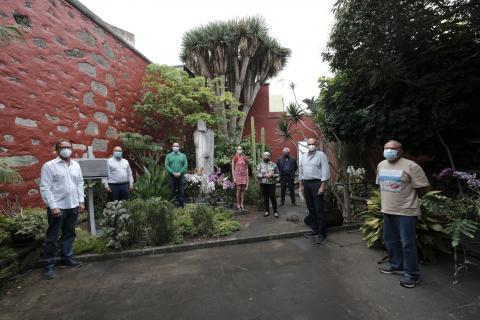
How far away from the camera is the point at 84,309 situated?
2.56 meters

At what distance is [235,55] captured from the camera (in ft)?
40.4

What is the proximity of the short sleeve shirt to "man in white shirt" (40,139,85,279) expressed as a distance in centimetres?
400

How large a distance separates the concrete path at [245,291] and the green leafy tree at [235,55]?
8.42 metres

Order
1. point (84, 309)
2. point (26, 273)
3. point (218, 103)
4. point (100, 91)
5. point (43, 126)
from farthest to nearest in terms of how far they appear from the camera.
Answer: point (218, 103) < point (100, 91) < point (43, 126) < point (26, 273) < point (84, 309)

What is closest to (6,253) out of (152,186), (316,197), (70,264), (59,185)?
(70,264)

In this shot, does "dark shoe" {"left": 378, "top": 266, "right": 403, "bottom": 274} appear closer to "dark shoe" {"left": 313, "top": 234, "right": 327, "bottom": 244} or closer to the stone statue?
"dark shoe" {"left": 313, "top": 234, "right": 327, "bottom": 244}

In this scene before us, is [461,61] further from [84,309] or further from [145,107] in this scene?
[145,107]

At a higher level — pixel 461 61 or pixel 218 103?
pixel 218 103

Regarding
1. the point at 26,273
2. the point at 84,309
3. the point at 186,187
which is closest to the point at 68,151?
the point at 26,273

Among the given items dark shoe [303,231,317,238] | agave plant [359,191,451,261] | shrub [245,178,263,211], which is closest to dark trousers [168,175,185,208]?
shrub [245,178,263,211]

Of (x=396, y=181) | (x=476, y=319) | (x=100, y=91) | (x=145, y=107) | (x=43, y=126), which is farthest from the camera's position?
(x=145, y=107)

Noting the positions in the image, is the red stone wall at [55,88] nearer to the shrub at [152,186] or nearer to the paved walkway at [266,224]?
the shrub at [152,186]

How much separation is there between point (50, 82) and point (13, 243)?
3470 millimetres

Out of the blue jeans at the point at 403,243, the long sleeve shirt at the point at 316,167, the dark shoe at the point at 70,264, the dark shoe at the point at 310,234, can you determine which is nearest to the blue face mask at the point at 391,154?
the blue jeans at the point at 403,243
